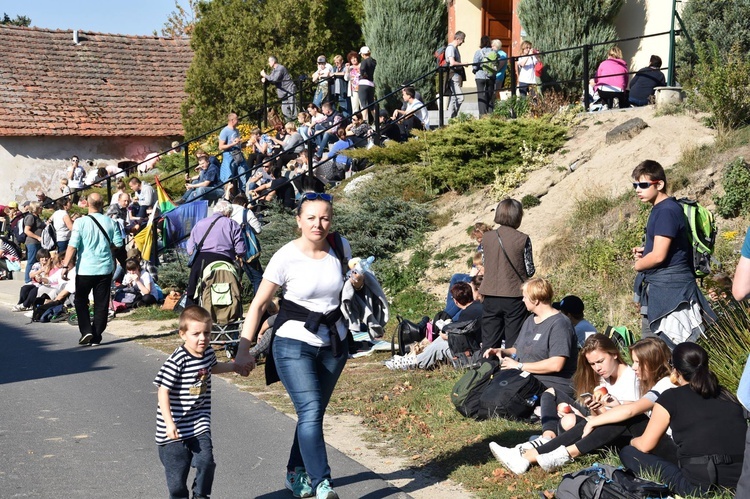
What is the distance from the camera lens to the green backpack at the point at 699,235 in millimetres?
7840

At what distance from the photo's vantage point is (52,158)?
106 feet

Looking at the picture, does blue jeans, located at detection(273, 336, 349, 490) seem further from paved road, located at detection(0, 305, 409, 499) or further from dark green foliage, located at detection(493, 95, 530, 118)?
dark green foliage, located at detection(493, 95, 530, 118)

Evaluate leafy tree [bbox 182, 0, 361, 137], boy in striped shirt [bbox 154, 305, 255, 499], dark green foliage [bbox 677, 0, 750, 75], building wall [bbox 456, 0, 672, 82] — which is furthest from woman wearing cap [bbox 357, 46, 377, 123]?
boy in striped shirt [bbox 154, 305, 255, 499]

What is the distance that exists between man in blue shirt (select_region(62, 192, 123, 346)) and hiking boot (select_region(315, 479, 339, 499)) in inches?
300

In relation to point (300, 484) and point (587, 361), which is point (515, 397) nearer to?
point (587, 361)

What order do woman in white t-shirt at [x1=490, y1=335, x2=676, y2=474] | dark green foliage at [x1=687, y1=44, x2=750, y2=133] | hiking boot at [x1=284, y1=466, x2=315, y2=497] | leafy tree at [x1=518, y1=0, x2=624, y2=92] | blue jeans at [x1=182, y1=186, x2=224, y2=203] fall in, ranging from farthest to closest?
1. blue jeans at [x1=182, y1=186, x2=224, y2=203]
2. leafy tree at [x1=518, y1=0, x2=624, y2=92]
3. dark green foliage at [x1=687, y1=44, x2=750, y2=133]
4. woman in white t-shirt at [x1=490, y1=335, x2=676, y2=474]
5. hiking boot at [x1=284, y1=466, x2=315, y2=497]

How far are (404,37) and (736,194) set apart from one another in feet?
45.5

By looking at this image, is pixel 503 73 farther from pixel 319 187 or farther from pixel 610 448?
pixel 610 448

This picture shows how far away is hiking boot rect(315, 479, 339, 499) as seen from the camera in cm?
623

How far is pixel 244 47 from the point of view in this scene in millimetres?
29656

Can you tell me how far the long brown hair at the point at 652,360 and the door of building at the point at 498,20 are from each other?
60.3ft

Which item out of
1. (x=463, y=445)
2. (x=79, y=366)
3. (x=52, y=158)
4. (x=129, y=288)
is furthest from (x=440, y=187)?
(x=52, y=158)

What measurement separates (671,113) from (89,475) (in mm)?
11639

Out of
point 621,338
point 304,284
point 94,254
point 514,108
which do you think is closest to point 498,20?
point 514,108
